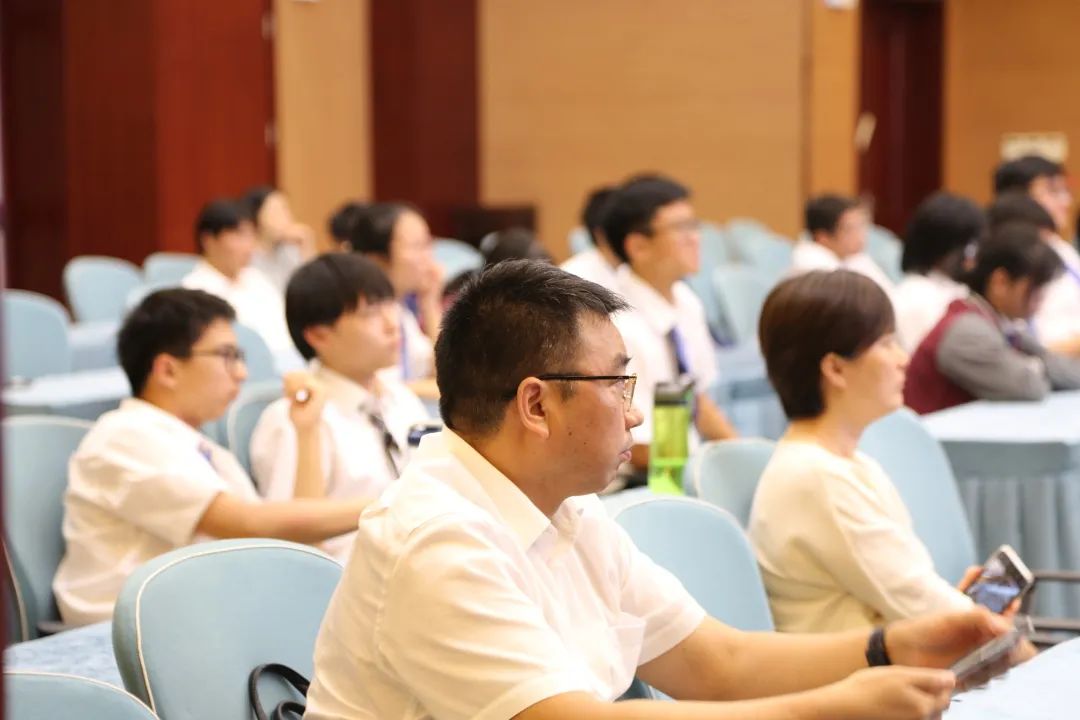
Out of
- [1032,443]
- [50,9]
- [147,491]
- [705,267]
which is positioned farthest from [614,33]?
[147,491]

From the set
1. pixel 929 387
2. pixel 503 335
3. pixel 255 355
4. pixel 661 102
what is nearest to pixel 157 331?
pixel 503 335

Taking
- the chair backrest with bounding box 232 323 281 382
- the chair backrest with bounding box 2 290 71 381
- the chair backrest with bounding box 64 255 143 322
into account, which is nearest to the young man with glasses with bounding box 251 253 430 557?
the chair backrest with bounding box 232 323 281 382

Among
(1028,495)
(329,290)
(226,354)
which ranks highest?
(329,290)

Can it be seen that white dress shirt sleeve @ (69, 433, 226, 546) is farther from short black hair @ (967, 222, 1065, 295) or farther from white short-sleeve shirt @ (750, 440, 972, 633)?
short black hair @ (967, 222, 1065, 295)

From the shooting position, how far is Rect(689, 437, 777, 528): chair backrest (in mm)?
2891

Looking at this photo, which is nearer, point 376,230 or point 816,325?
point 816,325

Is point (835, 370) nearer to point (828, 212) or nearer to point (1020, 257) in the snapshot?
point (1020, 257)

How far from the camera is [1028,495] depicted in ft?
12.3

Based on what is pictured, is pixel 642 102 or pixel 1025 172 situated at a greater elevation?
pixel 642 102

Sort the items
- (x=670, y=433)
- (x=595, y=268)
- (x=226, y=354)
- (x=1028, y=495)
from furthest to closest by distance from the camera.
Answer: (x=595, y=268) → (x=1028, y=495) → (x=670, y=433) → (x=226, y=354)

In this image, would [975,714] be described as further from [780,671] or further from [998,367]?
[998,367]

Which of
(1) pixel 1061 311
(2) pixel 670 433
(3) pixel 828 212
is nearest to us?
(2) pixel 670 433

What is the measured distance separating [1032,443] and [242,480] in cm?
192

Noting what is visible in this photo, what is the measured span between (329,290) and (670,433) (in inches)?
33.3
